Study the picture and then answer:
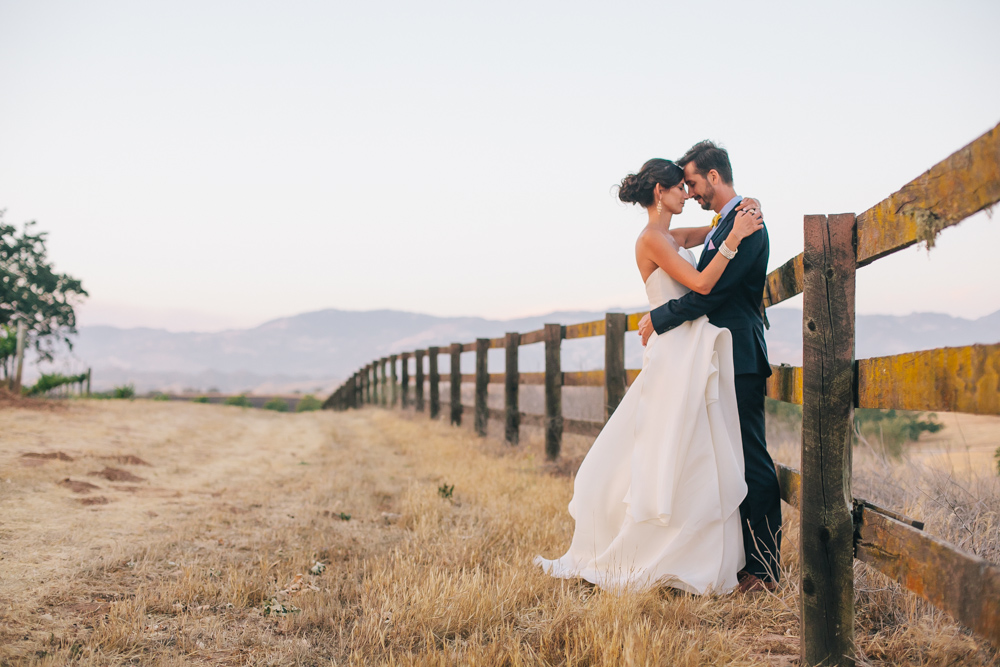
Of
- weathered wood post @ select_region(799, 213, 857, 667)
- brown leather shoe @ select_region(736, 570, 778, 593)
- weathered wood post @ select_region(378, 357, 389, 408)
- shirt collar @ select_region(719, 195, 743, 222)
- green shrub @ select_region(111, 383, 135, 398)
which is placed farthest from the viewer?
green shrub @ select_region(111, 383, 135, 398)

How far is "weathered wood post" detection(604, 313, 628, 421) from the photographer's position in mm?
5719

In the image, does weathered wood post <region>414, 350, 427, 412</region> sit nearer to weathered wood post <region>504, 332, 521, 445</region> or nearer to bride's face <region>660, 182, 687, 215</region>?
weathered wood post <region>504, 332, 521, 445</region>

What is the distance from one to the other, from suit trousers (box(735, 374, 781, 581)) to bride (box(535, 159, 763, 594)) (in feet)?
0.26

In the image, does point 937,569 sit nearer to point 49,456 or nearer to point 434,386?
point 49,456

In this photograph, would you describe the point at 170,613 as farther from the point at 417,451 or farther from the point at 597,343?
the point at 417,451

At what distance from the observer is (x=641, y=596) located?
2.61m

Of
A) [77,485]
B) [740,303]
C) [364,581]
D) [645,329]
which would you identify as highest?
[740,303]

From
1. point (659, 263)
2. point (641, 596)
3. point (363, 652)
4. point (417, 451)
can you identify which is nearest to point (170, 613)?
point (363, 652)

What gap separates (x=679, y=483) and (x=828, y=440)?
0.87 meters

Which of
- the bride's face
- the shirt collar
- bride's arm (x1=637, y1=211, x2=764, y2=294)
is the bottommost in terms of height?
bride's arm (x1=637, y1=211, x2=764, y2=294)

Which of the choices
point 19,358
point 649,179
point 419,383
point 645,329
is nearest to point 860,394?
point 645,329

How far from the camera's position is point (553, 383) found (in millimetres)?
7020

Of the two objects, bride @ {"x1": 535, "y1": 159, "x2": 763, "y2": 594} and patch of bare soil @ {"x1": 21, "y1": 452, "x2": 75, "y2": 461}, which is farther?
patch of bare soil @ {"x1": 21, "y1": 452, "x2": 75, "y2": 461}

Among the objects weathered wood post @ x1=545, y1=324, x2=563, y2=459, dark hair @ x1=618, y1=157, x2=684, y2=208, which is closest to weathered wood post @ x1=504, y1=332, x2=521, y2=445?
weathered wood post @ x1=545, y1=324, x2=563, y2=459
